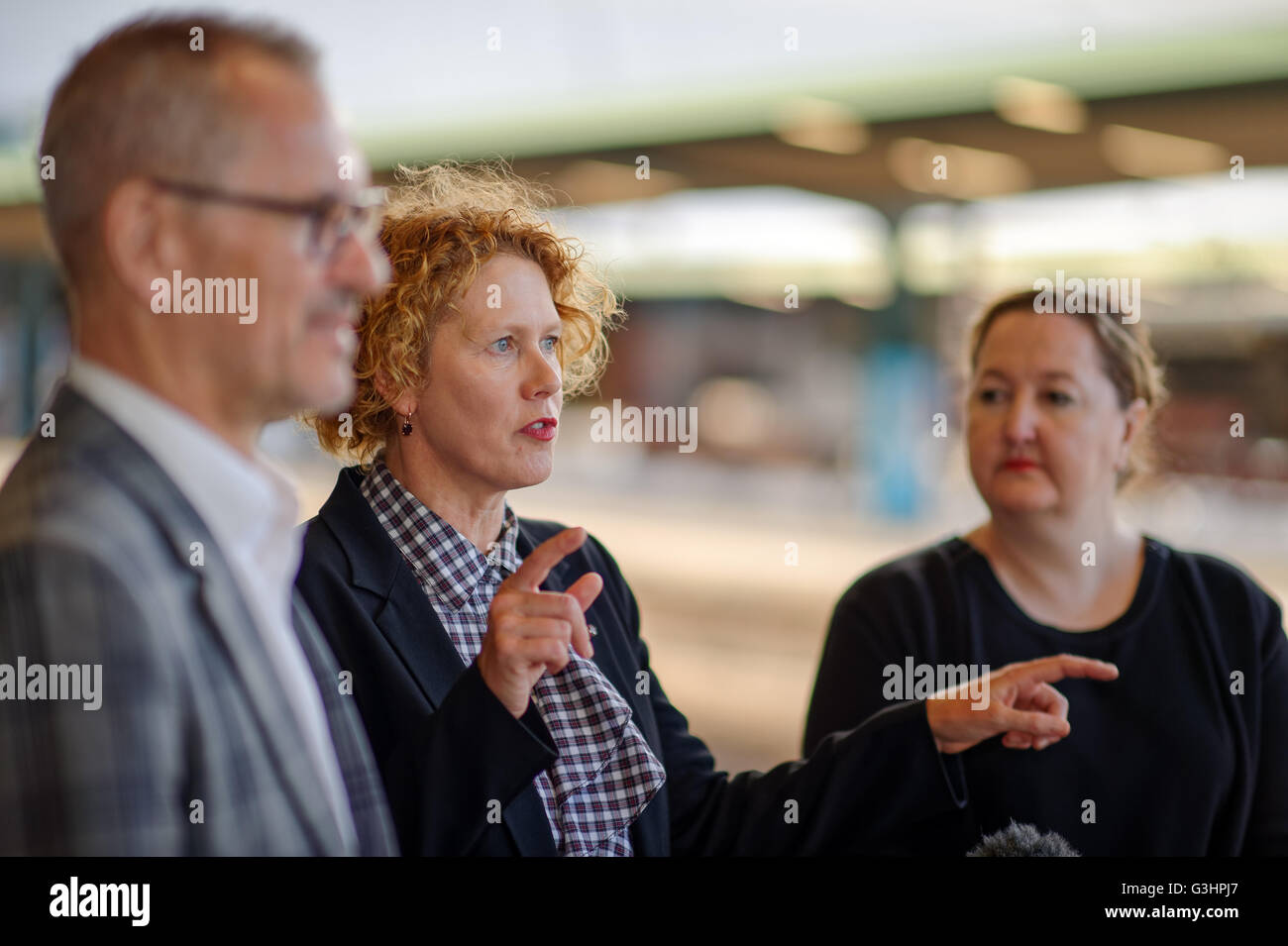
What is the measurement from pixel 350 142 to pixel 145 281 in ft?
0.79

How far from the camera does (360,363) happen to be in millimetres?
1760

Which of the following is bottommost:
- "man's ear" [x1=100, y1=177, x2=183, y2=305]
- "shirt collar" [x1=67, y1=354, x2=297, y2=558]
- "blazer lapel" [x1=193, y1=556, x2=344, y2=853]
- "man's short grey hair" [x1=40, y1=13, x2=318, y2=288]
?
"blazer lapel" [x1=193, y1=556, x2=344, y2=853]

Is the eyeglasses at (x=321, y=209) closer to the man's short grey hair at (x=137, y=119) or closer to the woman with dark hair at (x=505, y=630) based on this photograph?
the man's short grey hair at (x=137, y=119)

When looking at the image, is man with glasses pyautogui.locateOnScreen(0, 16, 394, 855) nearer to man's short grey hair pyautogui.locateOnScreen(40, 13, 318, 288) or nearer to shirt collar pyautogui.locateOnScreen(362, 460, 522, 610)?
man's short grey hair pyautogui.locateOnScreen(40, 13, 318, 288)

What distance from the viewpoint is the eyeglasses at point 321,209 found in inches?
42.4

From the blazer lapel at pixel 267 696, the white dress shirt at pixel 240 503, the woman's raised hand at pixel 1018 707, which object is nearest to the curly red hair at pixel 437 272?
the white dress shirt at pixel 240 503

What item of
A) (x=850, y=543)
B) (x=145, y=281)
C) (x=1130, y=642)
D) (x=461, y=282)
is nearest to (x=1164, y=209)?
(x=850, y=543)

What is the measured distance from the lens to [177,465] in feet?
3.52

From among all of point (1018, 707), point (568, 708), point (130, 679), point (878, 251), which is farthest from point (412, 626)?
point (878, 251)

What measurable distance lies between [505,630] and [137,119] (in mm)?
627

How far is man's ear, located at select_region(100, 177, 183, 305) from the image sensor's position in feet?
3.50

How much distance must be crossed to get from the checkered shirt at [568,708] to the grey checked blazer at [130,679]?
59cm

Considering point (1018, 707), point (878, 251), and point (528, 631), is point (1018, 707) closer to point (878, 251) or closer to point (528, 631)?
point (528, 631)

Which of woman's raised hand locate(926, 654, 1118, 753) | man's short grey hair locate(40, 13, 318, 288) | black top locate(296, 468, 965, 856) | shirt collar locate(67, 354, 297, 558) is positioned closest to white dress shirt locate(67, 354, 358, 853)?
shirt collar locate(67, 354, 297, 558)
